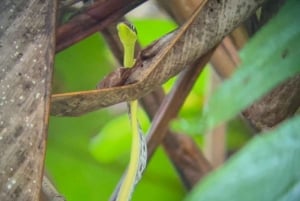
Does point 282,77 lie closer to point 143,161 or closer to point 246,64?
point 246,64

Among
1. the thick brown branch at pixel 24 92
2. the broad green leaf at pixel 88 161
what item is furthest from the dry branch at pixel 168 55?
the broad green leaf at pixel 88 161

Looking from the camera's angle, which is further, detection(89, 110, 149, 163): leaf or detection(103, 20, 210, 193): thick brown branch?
detection(89, 110, 149, 163): leaf

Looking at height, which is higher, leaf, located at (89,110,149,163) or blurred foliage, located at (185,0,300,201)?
blurred foliage, located at (185,0,300,201)

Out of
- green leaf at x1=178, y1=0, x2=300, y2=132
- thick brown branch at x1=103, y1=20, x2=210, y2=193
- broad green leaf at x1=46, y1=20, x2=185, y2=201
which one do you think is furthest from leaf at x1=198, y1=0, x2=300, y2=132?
broad green leaf at x1=46, y1=20, x2=185, y2=201

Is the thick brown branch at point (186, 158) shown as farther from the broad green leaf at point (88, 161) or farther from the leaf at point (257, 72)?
the leaf at point (257, 72)

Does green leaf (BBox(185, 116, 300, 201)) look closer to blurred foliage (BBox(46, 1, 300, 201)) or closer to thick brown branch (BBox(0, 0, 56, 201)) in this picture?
thick brown branch (BBox(0, 0, 56, 201))

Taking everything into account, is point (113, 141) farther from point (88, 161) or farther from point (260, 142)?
point (260, 142)

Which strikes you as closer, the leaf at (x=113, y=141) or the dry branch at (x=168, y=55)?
the dry branch at (x=168, y=55)
